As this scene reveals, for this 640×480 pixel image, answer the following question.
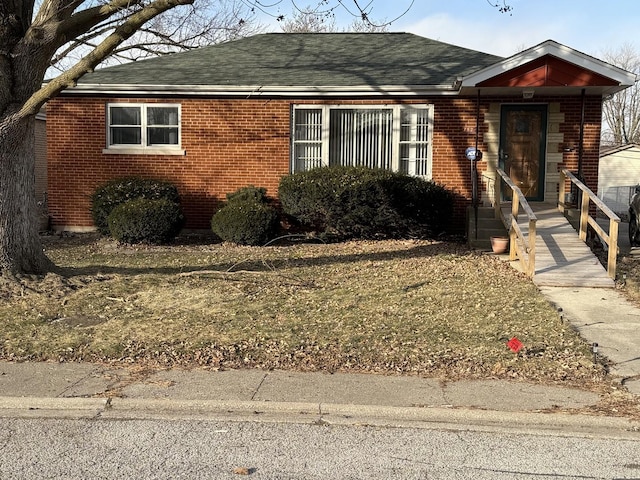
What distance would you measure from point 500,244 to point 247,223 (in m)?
4.87

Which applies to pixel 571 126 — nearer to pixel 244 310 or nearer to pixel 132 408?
pixel 244 310

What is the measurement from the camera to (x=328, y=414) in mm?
4820

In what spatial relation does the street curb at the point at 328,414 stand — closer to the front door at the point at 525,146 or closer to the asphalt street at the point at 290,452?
the asphalt street at the point at 290,452

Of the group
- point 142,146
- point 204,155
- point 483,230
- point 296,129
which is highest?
point 296,129

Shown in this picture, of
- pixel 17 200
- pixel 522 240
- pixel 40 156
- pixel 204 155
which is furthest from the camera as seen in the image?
pixel 40 156

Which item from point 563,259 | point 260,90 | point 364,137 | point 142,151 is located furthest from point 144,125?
point 563,259

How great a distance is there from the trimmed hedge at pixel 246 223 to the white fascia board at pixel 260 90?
8.75 ft

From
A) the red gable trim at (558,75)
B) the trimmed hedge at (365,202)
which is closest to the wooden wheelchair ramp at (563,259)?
the trimmed hedge at (365,202)

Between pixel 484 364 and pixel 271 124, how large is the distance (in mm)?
9751

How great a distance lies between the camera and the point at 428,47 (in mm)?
16703

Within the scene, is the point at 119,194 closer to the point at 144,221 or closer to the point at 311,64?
the point at 144,221

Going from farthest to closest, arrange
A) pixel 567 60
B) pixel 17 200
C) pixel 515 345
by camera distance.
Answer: pixel 567 60
pixel 17 200
pixel 515 345

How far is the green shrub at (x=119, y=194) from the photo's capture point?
533 inches

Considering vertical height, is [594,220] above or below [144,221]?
above
